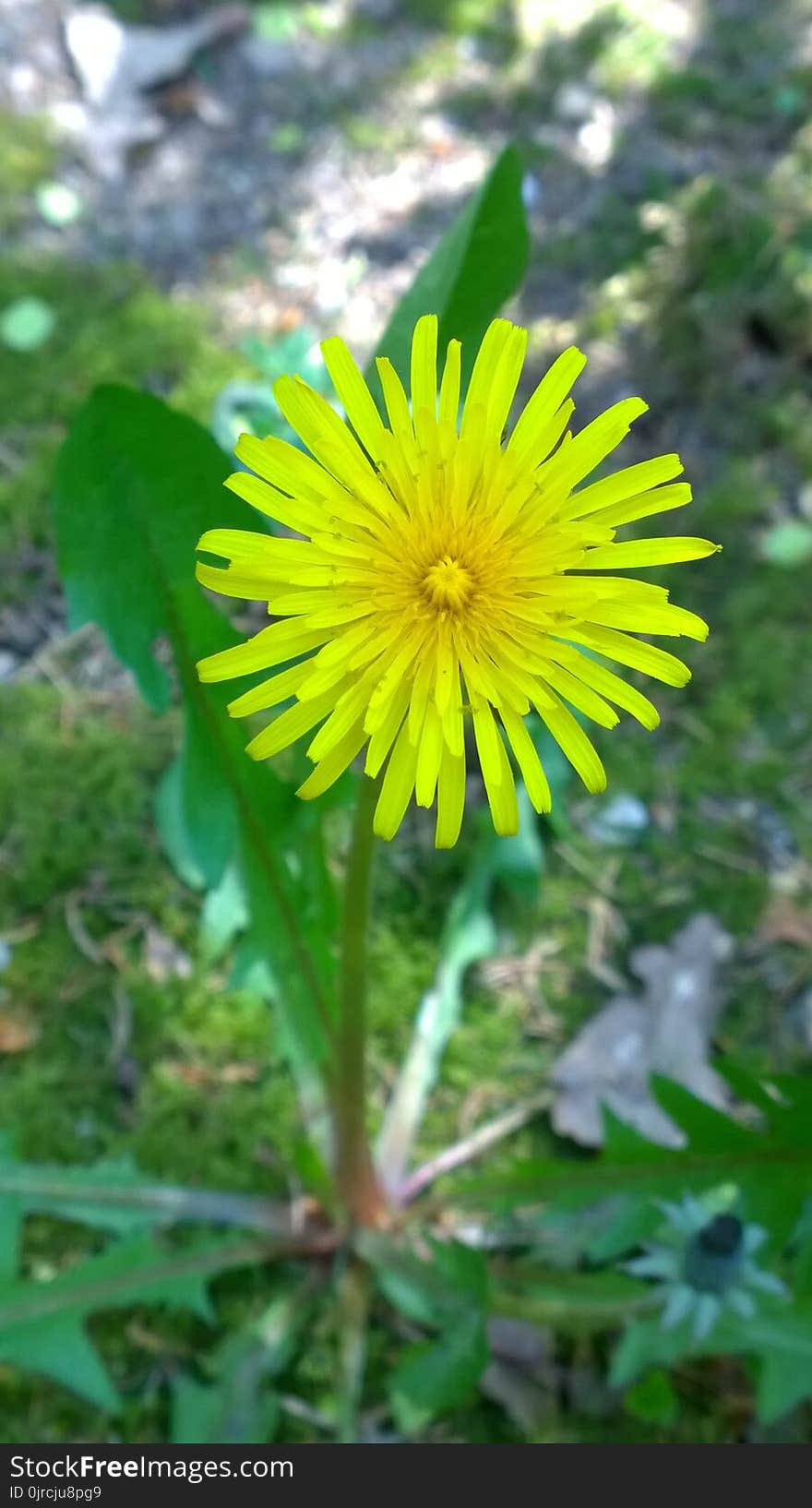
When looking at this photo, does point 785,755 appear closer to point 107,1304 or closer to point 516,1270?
point 516,1270

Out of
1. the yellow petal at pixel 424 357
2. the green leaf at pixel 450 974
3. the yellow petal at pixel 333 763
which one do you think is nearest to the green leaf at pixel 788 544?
the green leaf at pixel 450 974

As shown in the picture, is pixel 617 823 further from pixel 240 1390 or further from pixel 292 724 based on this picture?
pixel 292 724

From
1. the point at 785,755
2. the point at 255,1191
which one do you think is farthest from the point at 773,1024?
the point at 255,1191

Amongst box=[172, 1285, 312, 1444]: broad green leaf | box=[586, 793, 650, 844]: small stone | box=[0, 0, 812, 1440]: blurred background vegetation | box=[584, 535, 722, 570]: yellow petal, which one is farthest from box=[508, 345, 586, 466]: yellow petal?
box=[172, 1285, 312, 1444]: broad green leaf

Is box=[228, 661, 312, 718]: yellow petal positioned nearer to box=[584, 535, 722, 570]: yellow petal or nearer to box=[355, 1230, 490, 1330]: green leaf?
box=[584, 535, 722, 570]: yellow petal

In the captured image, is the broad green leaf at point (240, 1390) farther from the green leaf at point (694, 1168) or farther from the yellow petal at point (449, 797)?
the yellow petal at point (449, 797)

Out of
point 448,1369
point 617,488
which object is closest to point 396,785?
point 617,488

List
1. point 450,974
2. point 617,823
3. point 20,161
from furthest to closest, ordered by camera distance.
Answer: point 20,161, point 617,823, point 450,974
